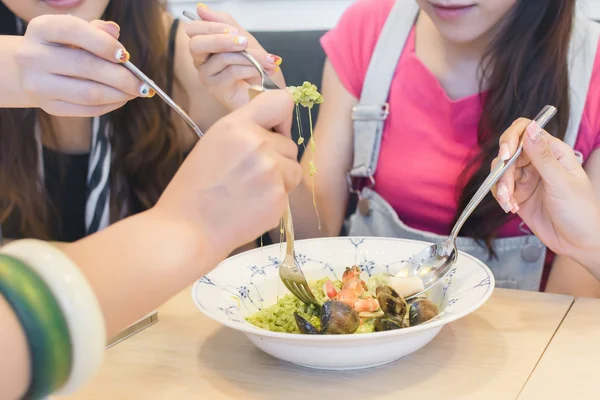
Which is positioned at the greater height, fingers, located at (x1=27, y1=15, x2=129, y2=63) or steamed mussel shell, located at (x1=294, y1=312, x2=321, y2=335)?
fingers, located at (x1=27, y1=15, x2=129, y2=63)

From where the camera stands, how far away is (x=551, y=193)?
2.90ft

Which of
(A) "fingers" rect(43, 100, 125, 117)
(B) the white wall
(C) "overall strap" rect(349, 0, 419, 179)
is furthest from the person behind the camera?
(B) the white wall

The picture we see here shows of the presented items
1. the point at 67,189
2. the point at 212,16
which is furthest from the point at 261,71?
the point at 67,189

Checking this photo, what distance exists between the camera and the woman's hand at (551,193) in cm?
86

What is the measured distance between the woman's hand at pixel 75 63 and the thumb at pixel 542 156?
1.76 feet

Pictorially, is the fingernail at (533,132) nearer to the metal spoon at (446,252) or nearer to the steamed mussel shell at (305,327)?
the metal spoon at (446,252)

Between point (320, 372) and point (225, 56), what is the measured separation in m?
0.53

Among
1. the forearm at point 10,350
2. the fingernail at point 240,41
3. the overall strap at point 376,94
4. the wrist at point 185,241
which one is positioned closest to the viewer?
the forearm at point 10,350

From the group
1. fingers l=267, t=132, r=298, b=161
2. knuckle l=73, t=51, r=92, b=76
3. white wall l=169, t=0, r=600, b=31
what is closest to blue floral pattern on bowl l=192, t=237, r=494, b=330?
fingers l=267, t=132, r=298, b=161

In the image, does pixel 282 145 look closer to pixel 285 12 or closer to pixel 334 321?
pixel 334 321

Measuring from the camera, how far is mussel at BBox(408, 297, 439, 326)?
2.44 feet

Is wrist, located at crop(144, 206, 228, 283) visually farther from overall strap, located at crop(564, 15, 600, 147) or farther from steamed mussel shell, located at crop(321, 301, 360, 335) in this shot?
overall strap, located at crop(564, 15, 600, 147)

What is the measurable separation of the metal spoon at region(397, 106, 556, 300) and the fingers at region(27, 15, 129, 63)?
52 centimetres

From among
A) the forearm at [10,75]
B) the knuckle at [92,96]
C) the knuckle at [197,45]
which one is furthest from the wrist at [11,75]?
the knuckle at [197,45]
